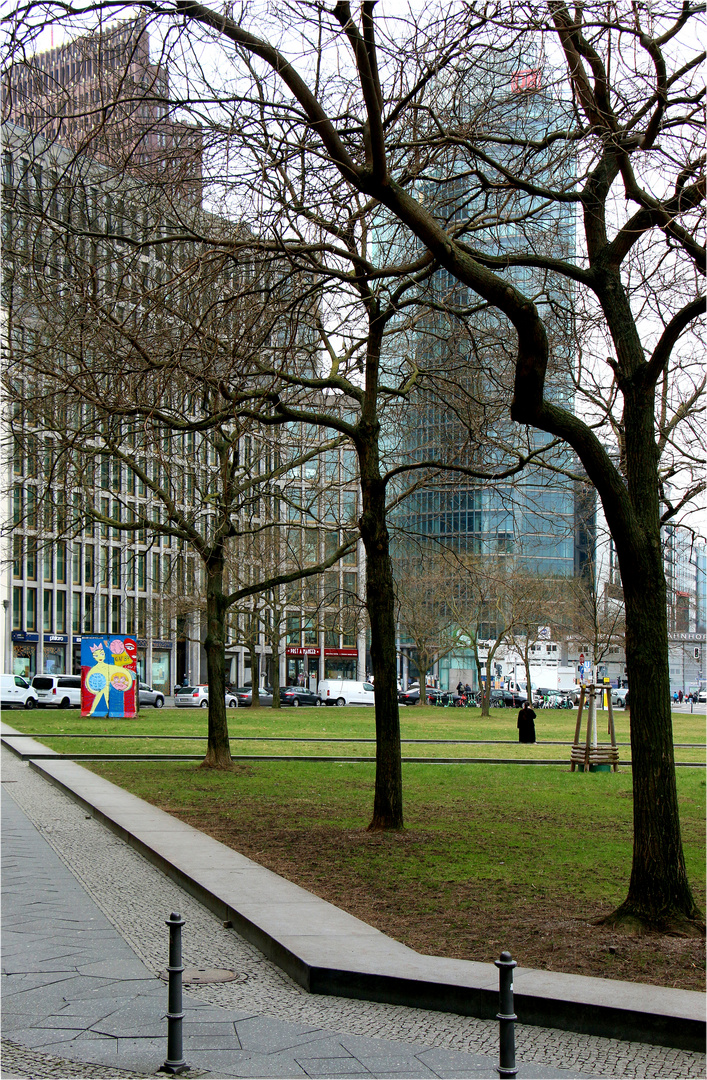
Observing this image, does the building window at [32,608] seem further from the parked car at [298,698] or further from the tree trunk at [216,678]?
the tree trunk at [216,678]

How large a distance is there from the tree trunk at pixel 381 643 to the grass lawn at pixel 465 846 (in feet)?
1.84

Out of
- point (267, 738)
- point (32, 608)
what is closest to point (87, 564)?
point (32, 608)

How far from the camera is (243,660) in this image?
10106 centimetres

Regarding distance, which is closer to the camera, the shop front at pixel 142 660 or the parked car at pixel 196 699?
the parked car at pixel 196 699

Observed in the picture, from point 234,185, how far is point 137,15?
69.7 inches

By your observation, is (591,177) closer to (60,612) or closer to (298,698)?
(298,698)

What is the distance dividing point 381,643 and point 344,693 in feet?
201

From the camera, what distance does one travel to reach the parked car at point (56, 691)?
196ft

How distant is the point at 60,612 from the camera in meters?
83.2

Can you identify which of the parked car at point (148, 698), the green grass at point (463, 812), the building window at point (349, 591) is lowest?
the parked car at point (148, 698)

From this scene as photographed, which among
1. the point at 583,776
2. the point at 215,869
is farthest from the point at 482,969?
the point at 583,776

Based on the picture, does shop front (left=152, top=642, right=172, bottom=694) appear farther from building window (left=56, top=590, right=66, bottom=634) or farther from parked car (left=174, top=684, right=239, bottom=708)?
parked car (left=174, top=684, right=239, bottom=708)

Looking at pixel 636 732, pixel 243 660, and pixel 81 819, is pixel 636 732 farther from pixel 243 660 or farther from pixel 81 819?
pixel 243 660

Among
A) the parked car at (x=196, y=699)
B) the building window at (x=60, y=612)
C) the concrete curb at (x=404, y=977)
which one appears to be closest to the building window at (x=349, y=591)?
the concrete curb at (x=404, y=977)
